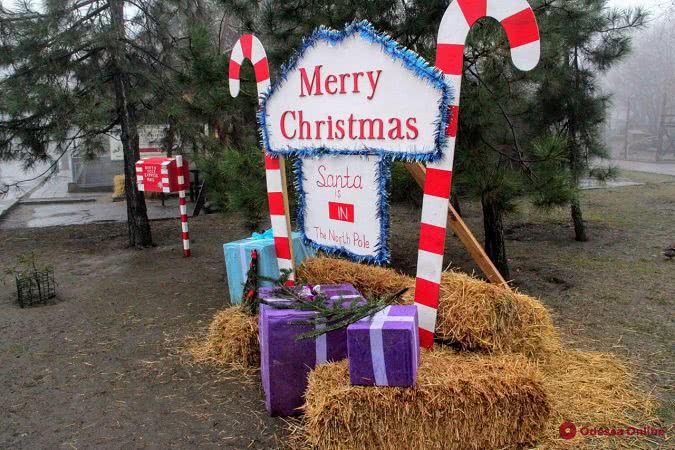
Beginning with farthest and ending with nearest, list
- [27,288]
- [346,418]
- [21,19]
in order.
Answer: [21,19], [27,288], [346,418]

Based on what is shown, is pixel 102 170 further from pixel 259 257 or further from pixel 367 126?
pixel 367 126

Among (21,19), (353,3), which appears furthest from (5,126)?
(353,3)

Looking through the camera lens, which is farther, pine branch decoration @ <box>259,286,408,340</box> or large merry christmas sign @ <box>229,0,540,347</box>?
large merry christmas sign @ <box>229,0,540,347</box>

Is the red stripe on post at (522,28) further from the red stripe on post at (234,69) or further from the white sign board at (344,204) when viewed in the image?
the red stripe on post at (234,69)

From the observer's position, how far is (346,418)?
2807mm

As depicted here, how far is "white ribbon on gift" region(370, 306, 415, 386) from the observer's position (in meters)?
2.77

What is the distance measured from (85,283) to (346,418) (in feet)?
17.4

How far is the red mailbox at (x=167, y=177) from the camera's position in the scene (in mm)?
8453

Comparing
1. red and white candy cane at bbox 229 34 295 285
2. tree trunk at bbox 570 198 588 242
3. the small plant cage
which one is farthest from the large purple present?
tree trunk at bbox 570 198 588 242

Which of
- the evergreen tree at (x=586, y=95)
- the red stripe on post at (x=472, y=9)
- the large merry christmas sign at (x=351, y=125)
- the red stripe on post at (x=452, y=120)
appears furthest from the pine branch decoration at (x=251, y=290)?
the evergreen tree at (x=586, y=95)

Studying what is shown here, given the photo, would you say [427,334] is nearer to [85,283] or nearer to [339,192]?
[339,192]

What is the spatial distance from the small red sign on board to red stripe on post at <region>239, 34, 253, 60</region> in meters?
1.45

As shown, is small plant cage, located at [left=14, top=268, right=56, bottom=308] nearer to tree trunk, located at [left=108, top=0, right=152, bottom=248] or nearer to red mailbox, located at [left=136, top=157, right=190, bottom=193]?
red mailbox, located at [left=136, top=157, right=190, bottom=193]

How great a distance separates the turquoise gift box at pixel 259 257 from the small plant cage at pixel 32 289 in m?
2.48
